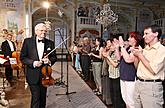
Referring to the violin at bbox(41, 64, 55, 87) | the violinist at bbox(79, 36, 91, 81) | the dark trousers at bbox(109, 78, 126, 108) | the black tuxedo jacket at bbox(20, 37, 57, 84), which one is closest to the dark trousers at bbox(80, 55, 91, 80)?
the violinist at bbox(79, 36, 91, 81)

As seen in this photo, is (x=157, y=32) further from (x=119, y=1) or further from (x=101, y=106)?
(x=119, y=1)

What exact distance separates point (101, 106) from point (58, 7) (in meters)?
11.2

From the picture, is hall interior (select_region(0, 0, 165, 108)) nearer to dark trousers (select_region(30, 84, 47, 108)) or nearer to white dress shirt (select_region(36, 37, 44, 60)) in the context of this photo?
white dress shirt (select_region(36, 37, 44, 60))

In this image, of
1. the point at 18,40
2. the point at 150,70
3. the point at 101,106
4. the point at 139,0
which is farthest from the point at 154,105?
the point at 139,0

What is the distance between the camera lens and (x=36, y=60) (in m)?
3.16

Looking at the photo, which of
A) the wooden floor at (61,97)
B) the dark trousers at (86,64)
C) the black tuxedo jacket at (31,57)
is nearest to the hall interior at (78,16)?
the dark trousers at (86,64)

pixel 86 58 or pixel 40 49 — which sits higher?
pixel 40 49

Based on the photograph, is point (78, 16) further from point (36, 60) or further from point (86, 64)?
point (36, 60)

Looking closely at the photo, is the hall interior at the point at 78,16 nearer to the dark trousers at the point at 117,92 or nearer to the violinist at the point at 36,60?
the dark trousers at the point at 117,92

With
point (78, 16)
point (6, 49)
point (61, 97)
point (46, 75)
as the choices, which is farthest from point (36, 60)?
point (78, 16)

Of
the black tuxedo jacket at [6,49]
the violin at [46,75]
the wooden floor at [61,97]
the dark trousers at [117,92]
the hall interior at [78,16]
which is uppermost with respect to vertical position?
the hall interior at [78,16]

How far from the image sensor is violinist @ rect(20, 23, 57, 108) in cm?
307

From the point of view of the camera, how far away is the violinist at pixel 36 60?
10.1 feet

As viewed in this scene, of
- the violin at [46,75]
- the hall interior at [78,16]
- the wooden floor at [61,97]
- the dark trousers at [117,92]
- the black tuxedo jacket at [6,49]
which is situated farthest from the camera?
the hall interior at [78,16]
